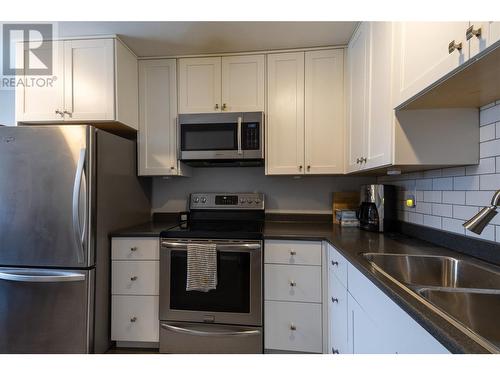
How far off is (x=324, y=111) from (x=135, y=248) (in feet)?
5.88

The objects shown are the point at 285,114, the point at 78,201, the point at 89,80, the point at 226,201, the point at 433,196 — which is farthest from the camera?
the point at 226,201

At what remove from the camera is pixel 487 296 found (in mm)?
840

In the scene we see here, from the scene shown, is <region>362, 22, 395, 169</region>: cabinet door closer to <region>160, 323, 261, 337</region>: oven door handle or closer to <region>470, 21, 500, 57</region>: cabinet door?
<region>470, 21, 500, 57</region>: cabinet door

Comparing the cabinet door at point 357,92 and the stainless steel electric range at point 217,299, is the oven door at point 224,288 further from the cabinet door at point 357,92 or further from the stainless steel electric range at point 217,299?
the cabinet door at point 357,92

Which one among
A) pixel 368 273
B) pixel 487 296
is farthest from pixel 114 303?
pixel 487 296

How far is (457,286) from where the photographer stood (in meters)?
1.07

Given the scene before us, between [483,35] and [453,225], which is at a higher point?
[483,35]

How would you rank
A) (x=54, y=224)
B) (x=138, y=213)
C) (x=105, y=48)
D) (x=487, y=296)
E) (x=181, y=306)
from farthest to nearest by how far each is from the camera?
(x=138, y=213)
(x=105, y=48)
(x=181, y=306)
(x=54, y=224)
(x=487, y=296)

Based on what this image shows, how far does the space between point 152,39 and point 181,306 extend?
199cm

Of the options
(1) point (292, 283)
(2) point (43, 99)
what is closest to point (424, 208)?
(1) point (292, 283)

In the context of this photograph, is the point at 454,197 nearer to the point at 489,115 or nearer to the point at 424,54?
the point at 489,115

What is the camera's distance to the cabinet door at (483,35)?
63 centimetres
